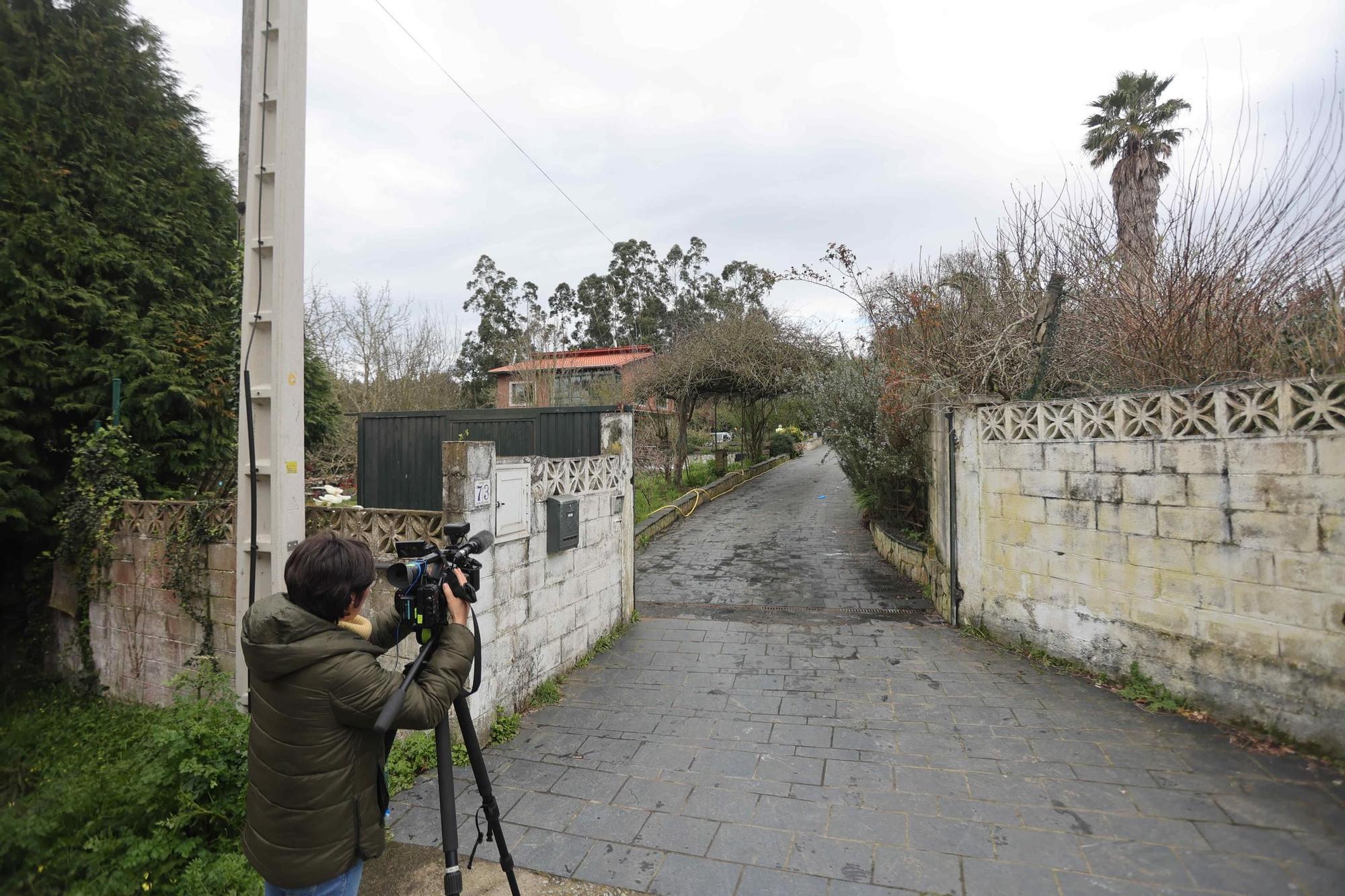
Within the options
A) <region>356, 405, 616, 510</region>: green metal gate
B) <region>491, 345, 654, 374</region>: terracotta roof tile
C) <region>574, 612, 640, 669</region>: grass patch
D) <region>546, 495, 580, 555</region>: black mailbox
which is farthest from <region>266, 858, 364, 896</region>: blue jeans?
<region>491, 345, 654, 374</region>: terracotta roof tile

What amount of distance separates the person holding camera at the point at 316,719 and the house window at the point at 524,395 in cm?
1301

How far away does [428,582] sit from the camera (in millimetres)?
2000

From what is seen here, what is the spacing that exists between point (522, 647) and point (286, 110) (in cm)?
350

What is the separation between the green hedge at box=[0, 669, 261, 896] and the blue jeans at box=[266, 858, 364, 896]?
0.95 m

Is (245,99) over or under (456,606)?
over

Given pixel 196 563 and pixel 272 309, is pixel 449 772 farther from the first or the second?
pixel 196 563

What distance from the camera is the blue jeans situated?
72.6 inches

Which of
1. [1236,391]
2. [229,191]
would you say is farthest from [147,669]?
[1236,391]

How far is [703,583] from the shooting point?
8375 millimetres

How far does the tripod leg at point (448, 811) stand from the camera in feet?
6.32

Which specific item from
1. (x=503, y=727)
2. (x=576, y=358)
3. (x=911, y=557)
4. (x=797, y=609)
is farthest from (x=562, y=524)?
(x=576, y=358)

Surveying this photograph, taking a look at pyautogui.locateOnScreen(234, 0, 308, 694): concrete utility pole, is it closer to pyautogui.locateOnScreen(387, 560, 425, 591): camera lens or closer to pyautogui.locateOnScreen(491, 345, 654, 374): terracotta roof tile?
pyautogui.locateOnScreen(387, 560, 425, 591): camera lens

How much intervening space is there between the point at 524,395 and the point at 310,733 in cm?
1754

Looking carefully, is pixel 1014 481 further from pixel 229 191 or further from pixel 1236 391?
pixel 229 191
